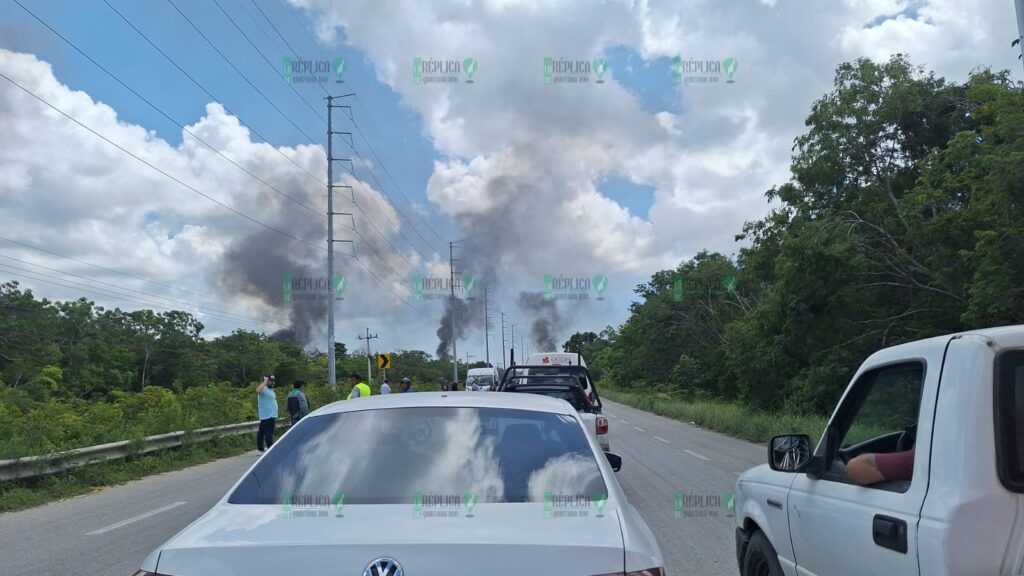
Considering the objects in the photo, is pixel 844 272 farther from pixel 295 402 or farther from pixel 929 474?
pixel 929 474

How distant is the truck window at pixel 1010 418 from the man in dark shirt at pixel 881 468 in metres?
0.52

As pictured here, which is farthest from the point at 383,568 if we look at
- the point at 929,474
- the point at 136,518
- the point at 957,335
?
the point at 136,518

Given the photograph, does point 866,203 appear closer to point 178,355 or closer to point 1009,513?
point 1009,513

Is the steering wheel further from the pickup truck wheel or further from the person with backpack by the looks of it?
the person with backpack

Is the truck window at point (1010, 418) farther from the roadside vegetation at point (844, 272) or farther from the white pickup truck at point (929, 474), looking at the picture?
the roadside vegetation at point (844, 272)

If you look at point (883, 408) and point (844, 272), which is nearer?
point (883, 408)

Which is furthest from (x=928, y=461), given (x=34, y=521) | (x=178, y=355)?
(x=178, y=355)

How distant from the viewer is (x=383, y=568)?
250cm

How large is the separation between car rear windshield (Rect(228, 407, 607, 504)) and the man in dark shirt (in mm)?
1036

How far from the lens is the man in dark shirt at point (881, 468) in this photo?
3.09 metres

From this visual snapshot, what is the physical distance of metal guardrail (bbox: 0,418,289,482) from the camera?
11461 millimetres

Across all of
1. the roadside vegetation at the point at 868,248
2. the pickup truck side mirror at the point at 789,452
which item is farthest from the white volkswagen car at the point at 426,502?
the roadside vegetation at the point at 868,248

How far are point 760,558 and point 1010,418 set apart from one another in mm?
2293

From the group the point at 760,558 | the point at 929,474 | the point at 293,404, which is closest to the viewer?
the point at 929,474
